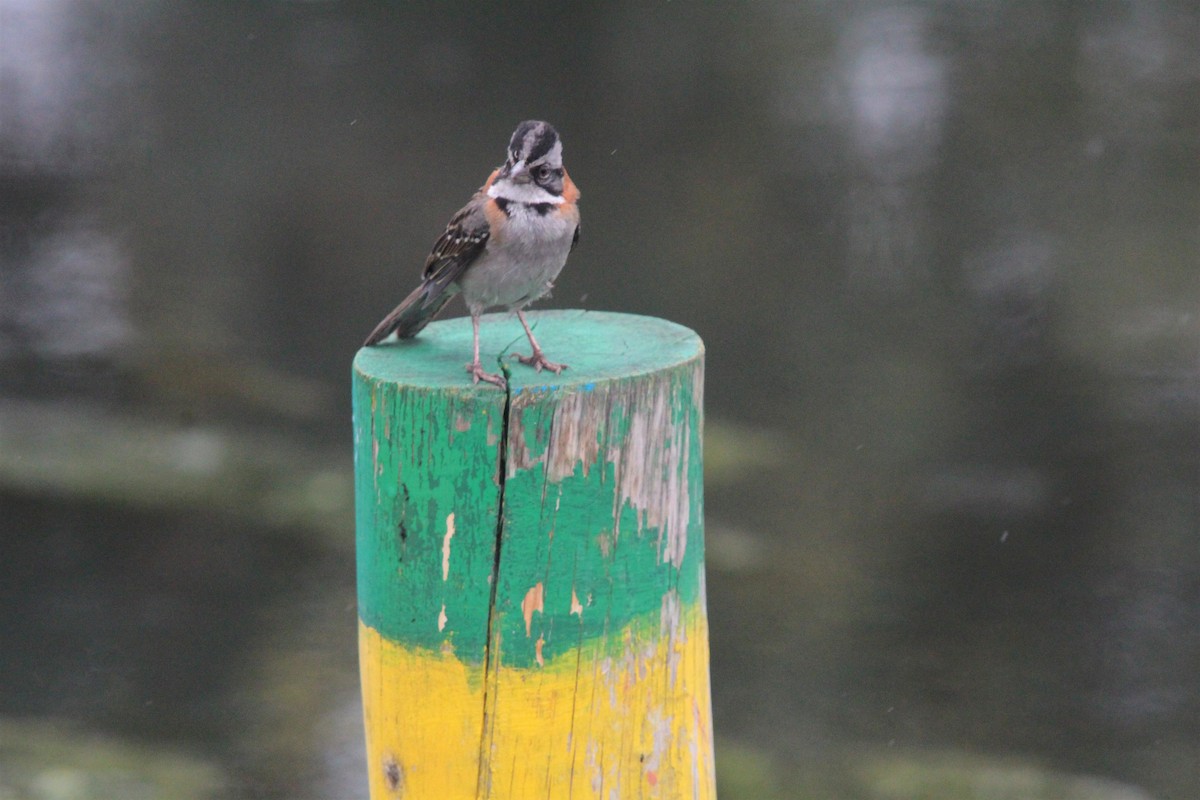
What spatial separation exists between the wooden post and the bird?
645 mm

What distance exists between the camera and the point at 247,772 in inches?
206

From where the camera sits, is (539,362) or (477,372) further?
(539,362)

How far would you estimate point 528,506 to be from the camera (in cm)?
227

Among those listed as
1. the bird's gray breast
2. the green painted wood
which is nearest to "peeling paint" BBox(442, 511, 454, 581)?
the green painted wood

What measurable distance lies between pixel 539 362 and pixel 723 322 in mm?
4355

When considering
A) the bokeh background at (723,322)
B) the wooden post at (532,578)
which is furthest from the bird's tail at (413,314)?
the bokeh background at (723,322)

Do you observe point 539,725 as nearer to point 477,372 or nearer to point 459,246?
point 477,372

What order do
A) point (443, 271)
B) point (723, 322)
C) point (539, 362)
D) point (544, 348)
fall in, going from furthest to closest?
point (723, 322) → point (443, 271) → point (544, 348) → point (539, 362)

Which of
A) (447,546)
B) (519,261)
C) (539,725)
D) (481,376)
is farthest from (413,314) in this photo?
(539,725)

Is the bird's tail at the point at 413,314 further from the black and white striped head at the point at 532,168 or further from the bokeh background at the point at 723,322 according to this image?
the bokeh background at the point at 723,322

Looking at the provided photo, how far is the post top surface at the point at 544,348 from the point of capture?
2412 millimetres

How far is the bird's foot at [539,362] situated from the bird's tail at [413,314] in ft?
0.98

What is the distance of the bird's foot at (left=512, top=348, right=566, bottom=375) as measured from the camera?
2529 mm

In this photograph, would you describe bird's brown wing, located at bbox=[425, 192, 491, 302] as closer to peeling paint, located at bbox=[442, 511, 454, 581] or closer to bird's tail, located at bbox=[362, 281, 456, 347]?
bird's tail, located at bbox=[362, 281, 456, 347]
